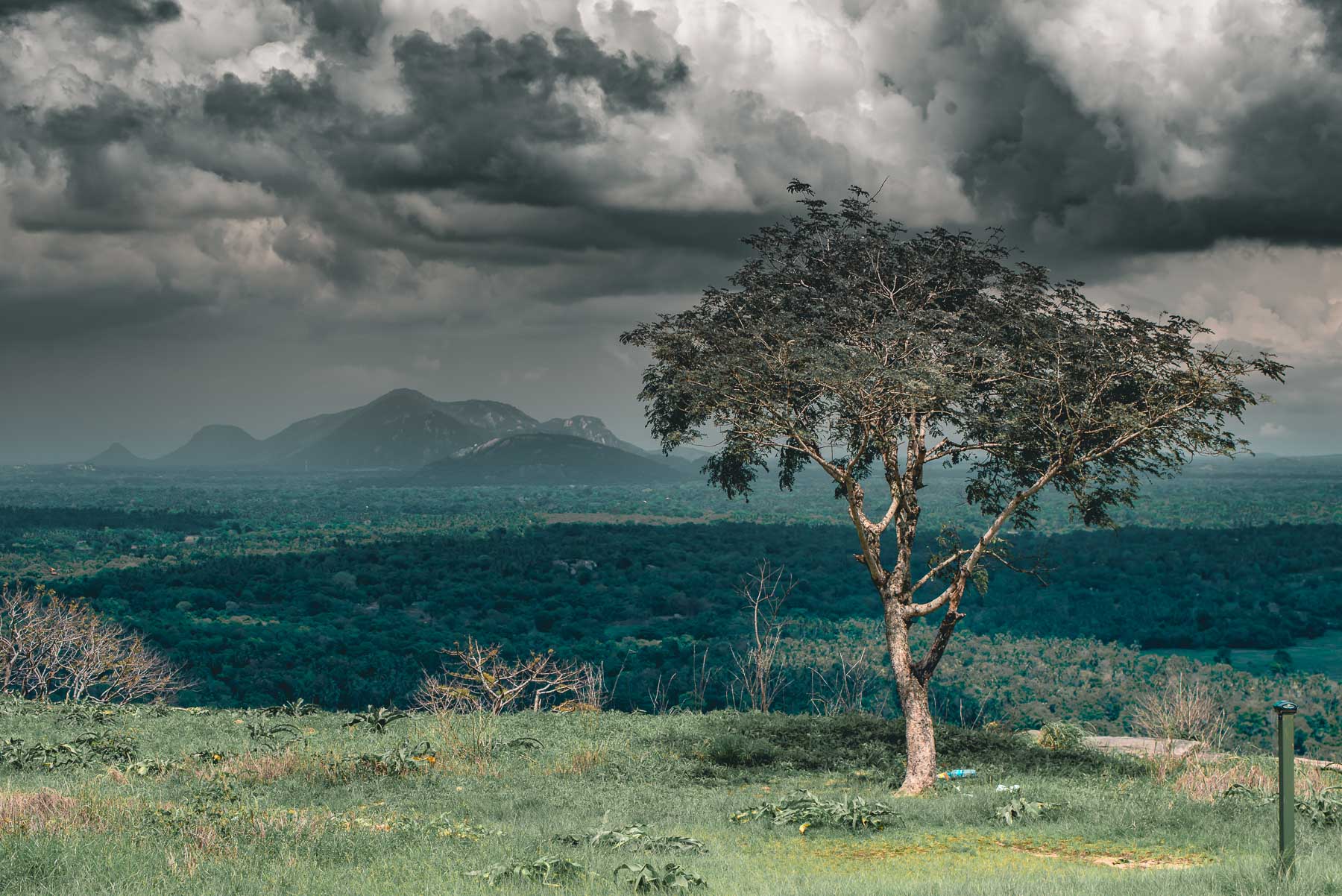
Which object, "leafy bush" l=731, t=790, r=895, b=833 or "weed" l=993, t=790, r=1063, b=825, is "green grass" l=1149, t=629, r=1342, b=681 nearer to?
"weed" l=993, t=790, r=1063, b=825

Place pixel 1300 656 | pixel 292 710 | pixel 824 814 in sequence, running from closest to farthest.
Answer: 1. pixel 824 814
2. pixel 292 710
3. pixel 1300 656

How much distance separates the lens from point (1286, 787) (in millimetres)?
8336

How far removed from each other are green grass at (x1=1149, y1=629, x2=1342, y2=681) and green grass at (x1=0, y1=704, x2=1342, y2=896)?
10757cm

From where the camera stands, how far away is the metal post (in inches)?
319

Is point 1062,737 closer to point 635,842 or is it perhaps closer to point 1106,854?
point 1106,854

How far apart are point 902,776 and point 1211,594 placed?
136 meters

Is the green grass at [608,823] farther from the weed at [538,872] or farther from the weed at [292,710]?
the weed at [292,710]

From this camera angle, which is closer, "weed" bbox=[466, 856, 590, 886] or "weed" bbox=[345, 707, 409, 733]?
"weed" bbox=[466, 856, 590, 886]

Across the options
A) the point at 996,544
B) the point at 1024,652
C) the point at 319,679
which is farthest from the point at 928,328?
the point at 1024,652

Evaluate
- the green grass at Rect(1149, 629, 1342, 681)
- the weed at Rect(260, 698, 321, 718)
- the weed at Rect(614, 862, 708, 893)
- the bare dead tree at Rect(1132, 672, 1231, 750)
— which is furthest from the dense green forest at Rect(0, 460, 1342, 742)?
the weed at Rect(614, 862, 708, 893)

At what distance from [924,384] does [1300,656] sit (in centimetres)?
12454

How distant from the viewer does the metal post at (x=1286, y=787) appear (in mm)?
8109

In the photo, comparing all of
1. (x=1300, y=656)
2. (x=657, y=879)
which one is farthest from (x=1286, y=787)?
(x=1300, y=656)

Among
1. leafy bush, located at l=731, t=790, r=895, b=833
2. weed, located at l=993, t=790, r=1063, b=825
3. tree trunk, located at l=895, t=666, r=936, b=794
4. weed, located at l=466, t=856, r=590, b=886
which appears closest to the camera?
weed, located at l=466, t=856, r=590, b=886
